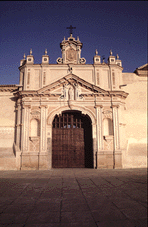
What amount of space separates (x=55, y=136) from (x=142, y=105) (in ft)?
25.5

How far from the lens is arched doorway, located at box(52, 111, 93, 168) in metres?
14.0

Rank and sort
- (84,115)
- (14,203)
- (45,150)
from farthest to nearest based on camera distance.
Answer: (84,115), (45,150), (14,203)

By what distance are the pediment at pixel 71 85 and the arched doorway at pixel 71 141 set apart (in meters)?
1.94

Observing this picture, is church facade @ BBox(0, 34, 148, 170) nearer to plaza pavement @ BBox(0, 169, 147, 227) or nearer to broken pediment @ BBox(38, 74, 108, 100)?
broken pediment @ BBox(38, 74, 108, 100)

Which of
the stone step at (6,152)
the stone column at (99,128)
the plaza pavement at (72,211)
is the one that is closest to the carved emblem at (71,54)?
the stone column at (99,128)

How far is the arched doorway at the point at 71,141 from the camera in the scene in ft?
46.0

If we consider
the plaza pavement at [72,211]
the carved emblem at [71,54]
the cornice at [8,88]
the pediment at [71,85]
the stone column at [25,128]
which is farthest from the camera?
the carved emblem at [71,54]

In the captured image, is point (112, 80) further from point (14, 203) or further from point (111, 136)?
point (14, 203)

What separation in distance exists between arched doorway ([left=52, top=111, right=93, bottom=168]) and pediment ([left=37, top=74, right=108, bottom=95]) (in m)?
1.94

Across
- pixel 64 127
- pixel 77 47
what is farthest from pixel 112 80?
pixel 64 127

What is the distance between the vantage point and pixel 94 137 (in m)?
13.7

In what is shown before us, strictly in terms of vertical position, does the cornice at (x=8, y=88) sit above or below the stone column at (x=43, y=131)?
above

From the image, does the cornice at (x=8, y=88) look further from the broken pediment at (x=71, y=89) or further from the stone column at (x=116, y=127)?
the stone column at (x=116, y=127)

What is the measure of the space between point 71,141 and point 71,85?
A: 4.56 m
